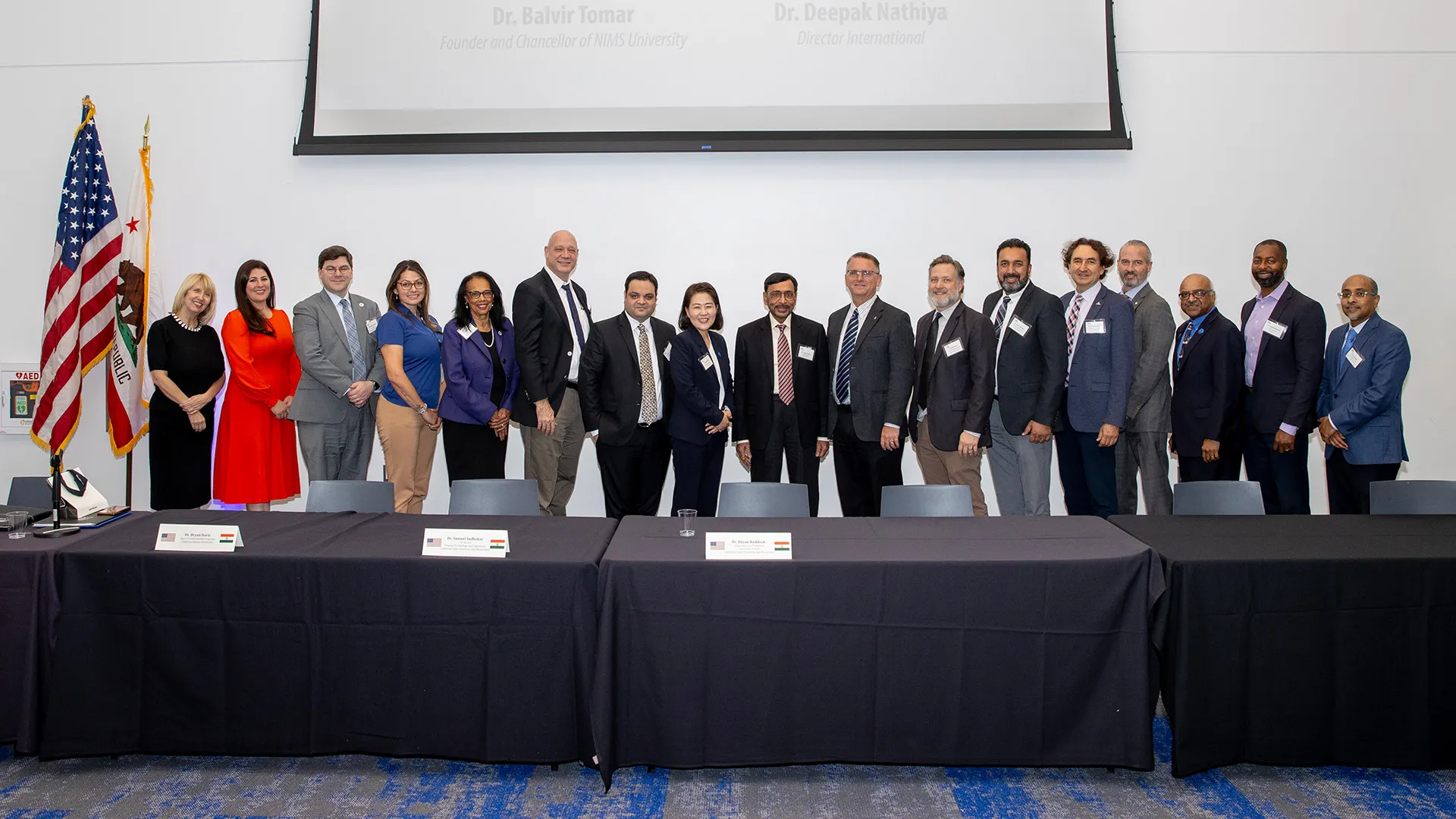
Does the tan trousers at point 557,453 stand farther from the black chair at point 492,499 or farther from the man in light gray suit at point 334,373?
the black chair at point 492,499

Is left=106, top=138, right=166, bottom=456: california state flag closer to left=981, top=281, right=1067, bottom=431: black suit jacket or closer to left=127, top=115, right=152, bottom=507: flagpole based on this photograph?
left=127, top=115, right=152, bottom=507: flagpole

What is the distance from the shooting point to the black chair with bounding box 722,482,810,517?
3.20m

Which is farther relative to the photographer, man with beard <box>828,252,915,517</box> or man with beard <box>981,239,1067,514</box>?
man with beard <box>828,252,915,517</box>

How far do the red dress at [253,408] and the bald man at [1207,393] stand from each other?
15.0 feet

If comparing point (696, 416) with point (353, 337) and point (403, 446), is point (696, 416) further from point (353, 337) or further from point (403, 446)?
point (353, 337)

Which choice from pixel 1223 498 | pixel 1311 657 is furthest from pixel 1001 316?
pixel 1311 657

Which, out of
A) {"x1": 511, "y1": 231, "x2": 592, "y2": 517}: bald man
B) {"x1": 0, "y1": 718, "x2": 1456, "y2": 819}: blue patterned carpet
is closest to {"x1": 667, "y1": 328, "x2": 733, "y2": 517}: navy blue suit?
{"x1": 511, "y1": 231, "x2": 592, "y2": 517}: bald man

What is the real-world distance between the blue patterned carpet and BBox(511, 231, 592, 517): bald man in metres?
1.95

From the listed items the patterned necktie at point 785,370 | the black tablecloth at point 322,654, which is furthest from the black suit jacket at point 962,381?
the black tablecloth at point 322,654

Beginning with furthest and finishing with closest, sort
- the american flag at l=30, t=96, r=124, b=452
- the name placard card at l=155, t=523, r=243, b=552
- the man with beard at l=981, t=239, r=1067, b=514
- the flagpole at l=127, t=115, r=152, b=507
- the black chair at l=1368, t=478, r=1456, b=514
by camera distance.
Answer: the flagpole at l=127, t=115, r=152, b=507, the american flag at l=30, t=96, r=124, b=452, the man with beard at l=981, t=239, r=1067, b=514, the black chair at l=1368, t=478, r=1456, b=514, the name placard card at l=155, t=523, r=243, b=552

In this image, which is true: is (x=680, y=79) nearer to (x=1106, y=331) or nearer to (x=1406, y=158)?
(x=1106, y=331)

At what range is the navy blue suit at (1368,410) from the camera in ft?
12.8

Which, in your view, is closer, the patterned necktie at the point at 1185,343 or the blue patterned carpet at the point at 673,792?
the blue patterned carpet at the point at 673,792

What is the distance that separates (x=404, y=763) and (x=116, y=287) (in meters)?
3.94
